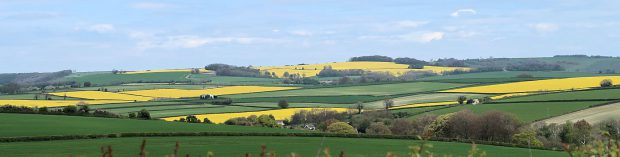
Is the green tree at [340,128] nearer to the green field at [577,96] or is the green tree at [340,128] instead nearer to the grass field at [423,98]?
the green field at [577,96]

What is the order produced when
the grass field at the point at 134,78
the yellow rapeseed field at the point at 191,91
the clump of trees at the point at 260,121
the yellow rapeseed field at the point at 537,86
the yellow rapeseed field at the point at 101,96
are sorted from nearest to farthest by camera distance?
the clump of trees at the point at 260,121
the yellow rapeseed field at the point at 537,86
the yellow rapeseed field at the point at 101,96
the yellow rapeseed field at the point at 191,91
the grass field at the point at 134,78

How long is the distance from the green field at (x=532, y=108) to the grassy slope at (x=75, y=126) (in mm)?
30160

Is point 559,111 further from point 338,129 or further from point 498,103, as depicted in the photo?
point 338,129

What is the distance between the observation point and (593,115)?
221 ft

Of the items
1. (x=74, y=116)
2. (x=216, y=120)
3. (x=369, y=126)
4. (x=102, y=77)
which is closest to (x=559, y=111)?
(x=369, y=126)

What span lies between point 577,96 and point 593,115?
571 inches

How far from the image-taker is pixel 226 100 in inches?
3738

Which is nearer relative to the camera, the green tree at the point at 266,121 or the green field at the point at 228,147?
the green field at the point at 228,147

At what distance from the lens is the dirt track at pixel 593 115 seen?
6556 centimetres

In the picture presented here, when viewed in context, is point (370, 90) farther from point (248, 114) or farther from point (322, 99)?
point (248, 114)

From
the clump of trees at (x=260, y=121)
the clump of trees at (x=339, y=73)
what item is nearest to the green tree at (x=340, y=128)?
the clump of trees at (x=260, y=121)

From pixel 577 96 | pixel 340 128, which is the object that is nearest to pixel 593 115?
pixel 577 96

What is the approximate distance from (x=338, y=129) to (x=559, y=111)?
22.8 meters

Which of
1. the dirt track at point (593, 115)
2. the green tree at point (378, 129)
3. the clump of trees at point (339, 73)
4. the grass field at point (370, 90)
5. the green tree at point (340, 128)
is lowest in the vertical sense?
the green tree at point (378, 129)
